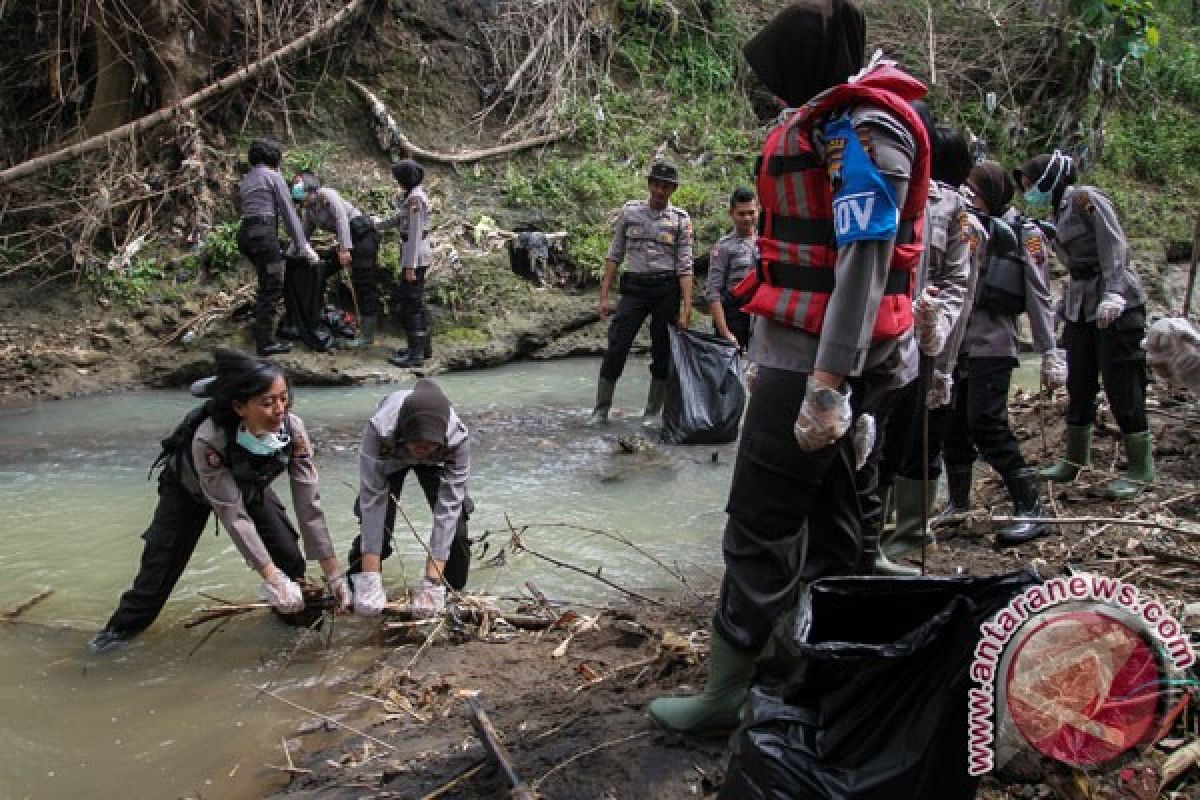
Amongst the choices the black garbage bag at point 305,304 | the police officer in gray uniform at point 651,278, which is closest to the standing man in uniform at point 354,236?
the black garbage bag at point 305,304

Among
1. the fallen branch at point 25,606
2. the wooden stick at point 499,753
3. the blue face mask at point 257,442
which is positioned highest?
the blue face mask at point 257,442

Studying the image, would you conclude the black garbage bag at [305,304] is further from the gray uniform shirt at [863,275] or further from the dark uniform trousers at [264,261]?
the gray uniform shirt at [863,275]

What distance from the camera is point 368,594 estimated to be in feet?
13.7

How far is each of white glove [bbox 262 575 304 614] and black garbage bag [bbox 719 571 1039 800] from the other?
2533mm

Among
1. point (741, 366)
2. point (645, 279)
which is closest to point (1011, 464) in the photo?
point (741, 366)

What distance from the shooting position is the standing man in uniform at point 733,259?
754 centimetres

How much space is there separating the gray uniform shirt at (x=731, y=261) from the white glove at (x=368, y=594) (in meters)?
4.47

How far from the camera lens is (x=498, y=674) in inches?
148

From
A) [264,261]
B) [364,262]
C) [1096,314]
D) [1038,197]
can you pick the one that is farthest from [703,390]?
[264,261]

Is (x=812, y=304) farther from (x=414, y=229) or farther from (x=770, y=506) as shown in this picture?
(x=414, y=229)

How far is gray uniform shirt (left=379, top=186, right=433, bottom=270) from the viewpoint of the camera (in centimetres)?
980

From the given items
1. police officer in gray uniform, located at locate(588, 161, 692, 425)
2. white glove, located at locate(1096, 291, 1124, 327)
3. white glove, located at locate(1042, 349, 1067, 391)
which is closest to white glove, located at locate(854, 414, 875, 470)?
white glove, located at locate(1042, 349, 1067, 391)

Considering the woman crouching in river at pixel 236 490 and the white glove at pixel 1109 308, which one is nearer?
the woman crouching in river at pixel 236 490

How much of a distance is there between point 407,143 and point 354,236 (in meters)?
2.63
